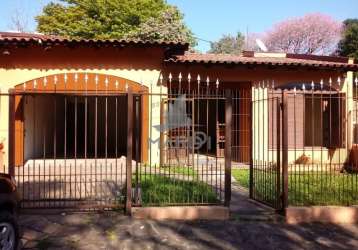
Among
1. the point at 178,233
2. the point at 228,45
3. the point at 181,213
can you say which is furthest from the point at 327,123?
the point at 228,45

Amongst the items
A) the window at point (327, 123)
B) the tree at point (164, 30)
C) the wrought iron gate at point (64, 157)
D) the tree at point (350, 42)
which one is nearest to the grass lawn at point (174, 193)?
the wrought iron gate at point (64, 157)

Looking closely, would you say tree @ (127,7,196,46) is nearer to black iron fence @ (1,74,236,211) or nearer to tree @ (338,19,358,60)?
black iron fence @ (1,74,236,211)

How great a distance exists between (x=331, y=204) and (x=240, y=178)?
12.0 ft

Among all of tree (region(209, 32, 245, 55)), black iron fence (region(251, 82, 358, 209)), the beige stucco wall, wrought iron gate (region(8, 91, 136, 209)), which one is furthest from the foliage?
tree (region(209, 32, 245, 55))

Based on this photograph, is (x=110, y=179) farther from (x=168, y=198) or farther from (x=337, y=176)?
(x=337, y=176)

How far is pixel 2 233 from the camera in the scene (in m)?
4.77

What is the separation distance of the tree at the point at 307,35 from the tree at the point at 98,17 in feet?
41.7

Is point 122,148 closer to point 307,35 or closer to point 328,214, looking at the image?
point 328,214

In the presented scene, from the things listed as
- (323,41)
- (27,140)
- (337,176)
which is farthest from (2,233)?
(323,41)

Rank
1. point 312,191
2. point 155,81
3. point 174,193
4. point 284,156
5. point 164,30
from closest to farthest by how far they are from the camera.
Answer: point 284,156
point 174,193
point 312,191
point 155,81
point 164,30

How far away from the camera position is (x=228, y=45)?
39375mm

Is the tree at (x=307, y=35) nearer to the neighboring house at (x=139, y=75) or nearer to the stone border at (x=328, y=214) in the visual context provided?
the neighboring house at (x=139, y=75)

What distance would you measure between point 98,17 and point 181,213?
27733 millimetres

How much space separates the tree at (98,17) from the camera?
103 ft
